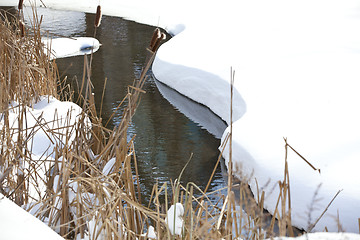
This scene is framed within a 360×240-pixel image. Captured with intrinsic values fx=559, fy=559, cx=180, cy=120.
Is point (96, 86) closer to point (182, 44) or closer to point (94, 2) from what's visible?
point (182, 44)

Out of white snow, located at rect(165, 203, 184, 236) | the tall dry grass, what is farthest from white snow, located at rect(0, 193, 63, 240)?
white snow, located at rect(165, 203, 184, 236)

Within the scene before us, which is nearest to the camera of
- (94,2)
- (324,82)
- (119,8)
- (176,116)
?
(324,82)

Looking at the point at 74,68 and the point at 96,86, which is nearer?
the point at 96,86

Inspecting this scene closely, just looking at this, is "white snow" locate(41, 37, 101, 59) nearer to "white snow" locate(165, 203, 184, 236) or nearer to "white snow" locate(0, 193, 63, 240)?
"white snow" locate(165, 203, 184, 236)

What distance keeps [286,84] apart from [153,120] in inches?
33.0

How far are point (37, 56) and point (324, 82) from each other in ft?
5.40

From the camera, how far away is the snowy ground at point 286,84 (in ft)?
7.39

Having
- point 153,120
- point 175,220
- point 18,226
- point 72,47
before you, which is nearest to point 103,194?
point 175,220

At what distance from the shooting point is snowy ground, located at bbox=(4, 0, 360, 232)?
7.39 ft

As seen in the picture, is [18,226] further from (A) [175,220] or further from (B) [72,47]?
(B) [72,47]

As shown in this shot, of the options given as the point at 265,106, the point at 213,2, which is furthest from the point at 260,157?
the point at 213,2

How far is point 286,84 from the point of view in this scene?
10.9 feet

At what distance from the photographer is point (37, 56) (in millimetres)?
2961

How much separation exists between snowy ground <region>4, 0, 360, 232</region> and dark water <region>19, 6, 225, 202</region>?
0.16 m
